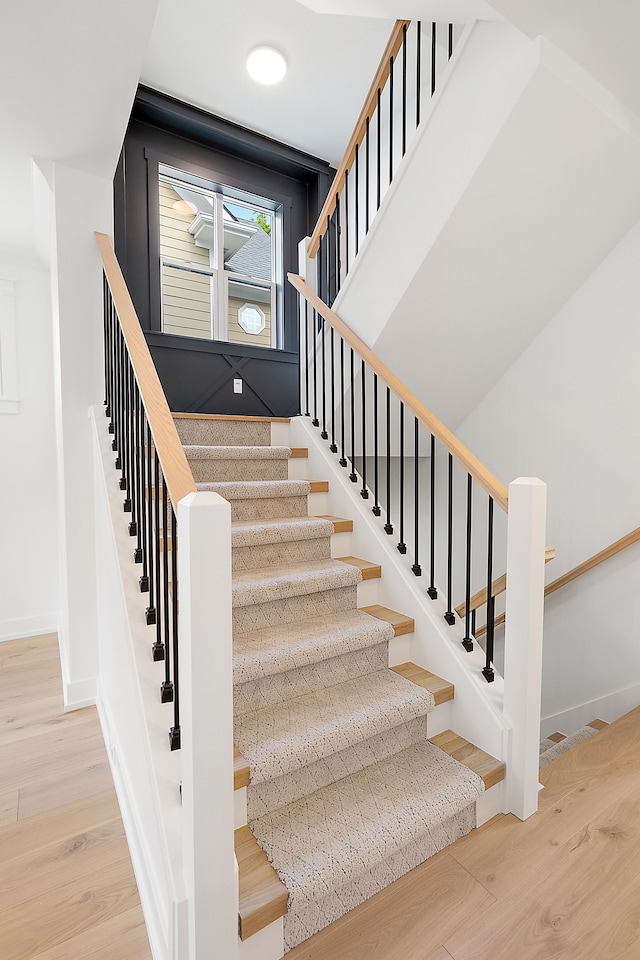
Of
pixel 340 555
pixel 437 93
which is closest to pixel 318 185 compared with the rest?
pixel 437 93

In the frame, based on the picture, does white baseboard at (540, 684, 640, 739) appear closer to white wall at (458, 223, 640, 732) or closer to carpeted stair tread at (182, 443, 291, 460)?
white wall at (458, 223, 640, 732)

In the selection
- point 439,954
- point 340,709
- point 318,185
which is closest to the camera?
point 439,954

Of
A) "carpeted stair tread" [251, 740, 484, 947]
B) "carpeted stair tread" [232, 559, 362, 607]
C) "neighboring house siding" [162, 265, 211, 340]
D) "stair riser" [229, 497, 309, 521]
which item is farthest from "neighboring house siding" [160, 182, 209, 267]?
"carpeted stair tread" [251, 740, 484, 947]

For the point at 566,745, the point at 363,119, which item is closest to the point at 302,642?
the point at 566,745

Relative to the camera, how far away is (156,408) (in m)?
1.42

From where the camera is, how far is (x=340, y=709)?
5.60 feet

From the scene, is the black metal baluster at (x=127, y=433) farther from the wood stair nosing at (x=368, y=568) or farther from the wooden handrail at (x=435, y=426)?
the wooden handrail at (x=435, y=426)

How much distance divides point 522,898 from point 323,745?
66 centimetres

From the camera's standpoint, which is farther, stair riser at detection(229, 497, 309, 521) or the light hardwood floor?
stair riser at detection(229, 497, 309, 521)

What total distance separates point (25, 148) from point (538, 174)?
2.29 metres

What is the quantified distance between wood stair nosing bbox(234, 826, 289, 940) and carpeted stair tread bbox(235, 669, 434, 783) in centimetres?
17

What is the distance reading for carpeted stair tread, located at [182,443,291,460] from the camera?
8.25ft

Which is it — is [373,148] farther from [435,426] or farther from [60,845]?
[60,845]

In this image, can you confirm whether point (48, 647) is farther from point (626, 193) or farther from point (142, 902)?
point (626, 193)
